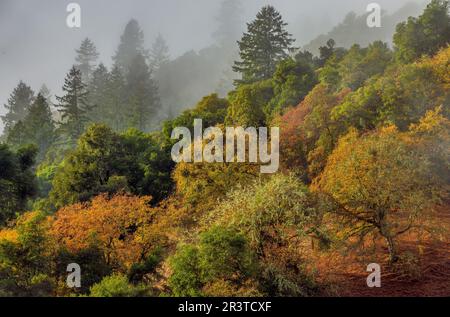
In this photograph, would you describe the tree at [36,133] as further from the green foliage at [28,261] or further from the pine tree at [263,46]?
the green foliage at [28,261]

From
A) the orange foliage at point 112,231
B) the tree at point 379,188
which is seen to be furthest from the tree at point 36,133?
the tree at point 379,188

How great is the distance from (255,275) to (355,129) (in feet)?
59.5

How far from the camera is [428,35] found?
46750 mm

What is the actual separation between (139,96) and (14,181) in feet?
167

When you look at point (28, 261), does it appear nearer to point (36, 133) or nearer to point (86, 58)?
point (36, 133)

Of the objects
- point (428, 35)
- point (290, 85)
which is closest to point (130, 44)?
point (290, 85)

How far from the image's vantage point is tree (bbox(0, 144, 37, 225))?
105 ft

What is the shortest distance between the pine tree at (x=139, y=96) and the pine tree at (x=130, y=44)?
77.3 ft

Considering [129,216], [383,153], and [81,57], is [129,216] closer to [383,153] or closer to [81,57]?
[383,153]

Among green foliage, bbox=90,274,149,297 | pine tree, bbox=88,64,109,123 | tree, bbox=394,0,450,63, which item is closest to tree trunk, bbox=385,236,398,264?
green foliage, bbox=90,274,149,297

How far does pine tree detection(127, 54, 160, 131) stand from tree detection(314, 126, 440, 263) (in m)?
58.7

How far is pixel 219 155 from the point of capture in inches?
1241

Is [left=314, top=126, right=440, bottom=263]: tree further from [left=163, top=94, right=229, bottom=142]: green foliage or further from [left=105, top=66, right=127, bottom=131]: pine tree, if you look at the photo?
[left=105, top=66, right=127, bottom=131]: pine tree

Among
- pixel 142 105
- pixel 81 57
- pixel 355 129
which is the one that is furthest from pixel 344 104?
pixel 81 57
